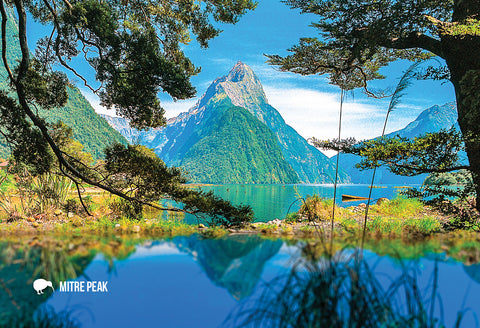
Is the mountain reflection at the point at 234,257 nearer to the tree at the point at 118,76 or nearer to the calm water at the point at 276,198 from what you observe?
the calm water at the point at 276,198

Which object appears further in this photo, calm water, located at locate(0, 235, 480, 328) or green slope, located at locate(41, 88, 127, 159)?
green slope, located at locate(41, 88, 127, 159)

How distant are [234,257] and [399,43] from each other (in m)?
7.43

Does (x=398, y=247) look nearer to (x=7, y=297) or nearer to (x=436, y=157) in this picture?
(x=7, y=297)

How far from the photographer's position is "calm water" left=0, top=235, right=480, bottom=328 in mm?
1281

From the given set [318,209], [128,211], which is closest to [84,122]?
[128,211]

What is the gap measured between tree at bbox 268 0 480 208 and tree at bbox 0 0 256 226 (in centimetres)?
237

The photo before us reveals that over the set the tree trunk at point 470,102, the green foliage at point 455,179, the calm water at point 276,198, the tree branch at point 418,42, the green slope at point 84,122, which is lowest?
the calm water at point 276,198

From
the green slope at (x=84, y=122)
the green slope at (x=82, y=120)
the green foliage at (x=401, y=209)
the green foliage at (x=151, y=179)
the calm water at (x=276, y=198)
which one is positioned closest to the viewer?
the green foliage at (x=151, y=179)

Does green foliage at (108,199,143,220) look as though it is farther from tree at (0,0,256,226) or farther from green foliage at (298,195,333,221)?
green foliage at (298,195,333,221)

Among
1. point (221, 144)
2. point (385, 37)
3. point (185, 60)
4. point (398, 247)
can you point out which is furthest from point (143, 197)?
point (221, 144)

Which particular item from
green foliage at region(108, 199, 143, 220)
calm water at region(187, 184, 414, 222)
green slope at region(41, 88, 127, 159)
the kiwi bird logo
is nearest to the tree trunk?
calm water at region(187, 184, 414, 222)

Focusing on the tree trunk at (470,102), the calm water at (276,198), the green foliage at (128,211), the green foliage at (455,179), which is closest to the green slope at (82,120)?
the calm water at (276,198)

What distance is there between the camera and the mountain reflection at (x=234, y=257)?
151 centimetres

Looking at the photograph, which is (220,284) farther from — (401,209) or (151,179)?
(401,209)
